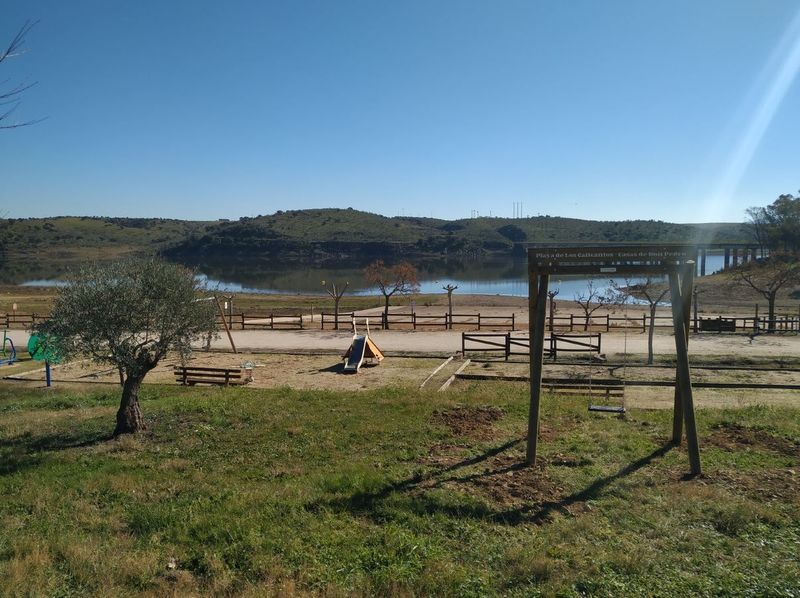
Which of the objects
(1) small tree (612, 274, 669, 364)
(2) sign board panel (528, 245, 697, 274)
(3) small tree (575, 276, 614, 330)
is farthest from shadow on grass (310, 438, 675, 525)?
(3) small tree (575, 276, 614, 330)

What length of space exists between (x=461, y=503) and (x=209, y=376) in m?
13.3

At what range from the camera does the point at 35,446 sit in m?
10.5

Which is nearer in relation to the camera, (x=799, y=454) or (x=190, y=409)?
(x=799, y=454)

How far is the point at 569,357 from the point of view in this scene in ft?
73.3

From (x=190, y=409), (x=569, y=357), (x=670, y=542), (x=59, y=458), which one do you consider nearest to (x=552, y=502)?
(x=670, y=542)

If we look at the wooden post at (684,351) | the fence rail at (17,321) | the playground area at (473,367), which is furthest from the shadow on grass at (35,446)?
the fence rail at (17,321)

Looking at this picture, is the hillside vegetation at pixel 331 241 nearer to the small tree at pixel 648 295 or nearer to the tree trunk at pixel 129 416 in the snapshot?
the small tree at pixel 648 295

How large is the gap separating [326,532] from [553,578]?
231cm

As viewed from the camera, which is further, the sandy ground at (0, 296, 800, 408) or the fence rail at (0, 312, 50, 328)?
the fence rail at (0, 312, 50, 328)

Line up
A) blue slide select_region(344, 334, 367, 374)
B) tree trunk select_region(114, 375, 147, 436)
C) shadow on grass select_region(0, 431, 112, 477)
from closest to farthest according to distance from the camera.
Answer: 1. shadow on grass select_region(0, 431, 112, 477)
2. tree trunk select_region(114, 375, 147, 436)
3. blue slide select_region(344, 334, 367, 374)

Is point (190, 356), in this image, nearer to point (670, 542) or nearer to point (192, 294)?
point (192, 294)

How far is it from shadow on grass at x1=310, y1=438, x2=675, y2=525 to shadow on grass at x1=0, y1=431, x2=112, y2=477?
542 cm

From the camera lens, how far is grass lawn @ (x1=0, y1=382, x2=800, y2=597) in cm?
508

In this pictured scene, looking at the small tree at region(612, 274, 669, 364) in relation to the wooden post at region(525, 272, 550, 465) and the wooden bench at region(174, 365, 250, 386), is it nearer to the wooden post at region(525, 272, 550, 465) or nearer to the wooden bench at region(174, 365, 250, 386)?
the wooden post at region(525, 272, 550, 465)
